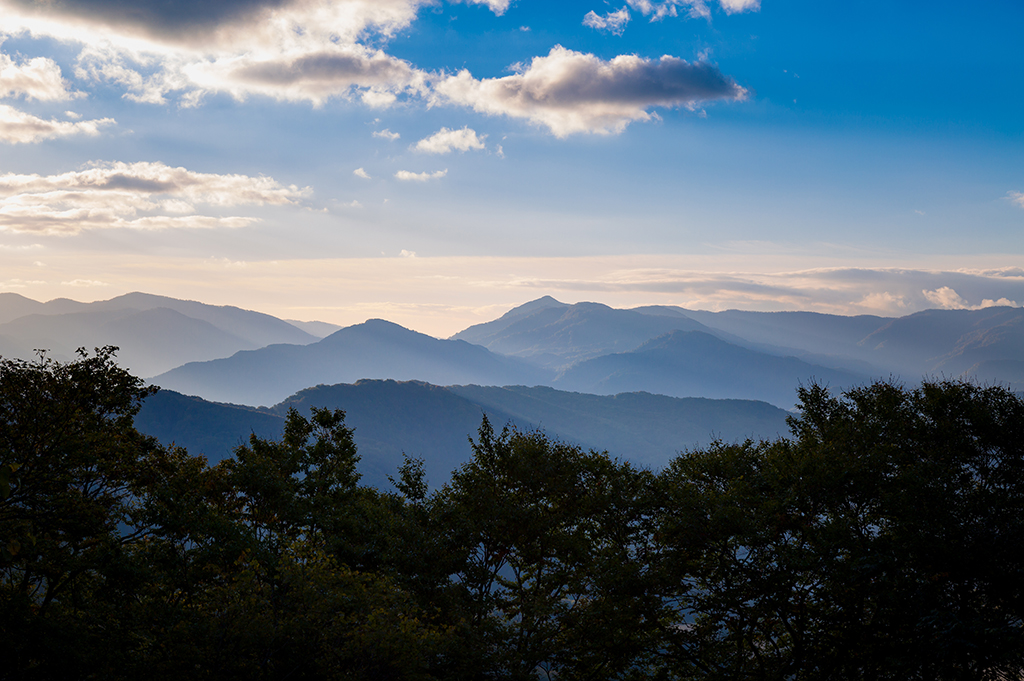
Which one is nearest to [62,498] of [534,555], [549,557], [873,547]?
[534,555]

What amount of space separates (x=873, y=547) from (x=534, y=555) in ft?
54.9

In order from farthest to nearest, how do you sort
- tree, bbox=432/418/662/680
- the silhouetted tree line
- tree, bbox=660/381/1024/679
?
tree, bbox=432/418/662/680
tree, bbox=660/381/1024/679
the silhouetted tree line

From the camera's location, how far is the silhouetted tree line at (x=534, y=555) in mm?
20359

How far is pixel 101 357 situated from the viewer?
26156 millimetres

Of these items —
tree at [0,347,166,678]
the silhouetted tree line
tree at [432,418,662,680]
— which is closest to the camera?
tree at [0,347,166,678]

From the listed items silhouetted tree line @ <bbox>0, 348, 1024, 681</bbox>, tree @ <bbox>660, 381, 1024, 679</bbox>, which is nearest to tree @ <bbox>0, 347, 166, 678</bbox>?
silhouetted tree line @ <bbox>0, 348, 1024, 681</bbox>

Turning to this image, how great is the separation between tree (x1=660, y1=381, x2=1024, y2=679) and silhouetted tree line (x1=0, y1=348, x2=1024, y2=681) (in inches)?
5.0

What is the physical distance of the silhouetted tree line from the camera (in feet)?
66.8

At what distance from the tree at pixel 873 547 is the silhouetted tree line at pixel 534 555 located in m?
0.13

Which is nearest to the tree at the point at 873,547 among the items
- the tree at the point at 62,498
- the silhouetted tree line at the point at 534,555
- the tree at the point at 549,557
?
the silhouetted tree line at the point at 534,555

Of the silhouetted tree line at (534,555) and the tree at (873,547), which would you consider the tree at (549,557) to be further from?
the tree at (873,547)

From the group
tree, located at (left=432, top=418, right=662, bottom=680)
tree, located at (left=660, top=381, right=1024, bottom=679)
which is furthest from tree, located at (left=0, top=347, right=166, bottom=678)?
tree, located at (left=660, top=381, right=1024, bottom=679)

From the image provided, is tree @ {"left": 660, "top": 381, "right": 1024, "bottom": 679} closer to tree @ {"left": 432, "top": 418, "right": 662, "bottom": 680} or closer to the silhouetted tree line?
the silhouetted tree line

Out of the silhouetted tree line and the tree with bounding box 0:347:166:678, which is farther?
the silhouetted tree line
